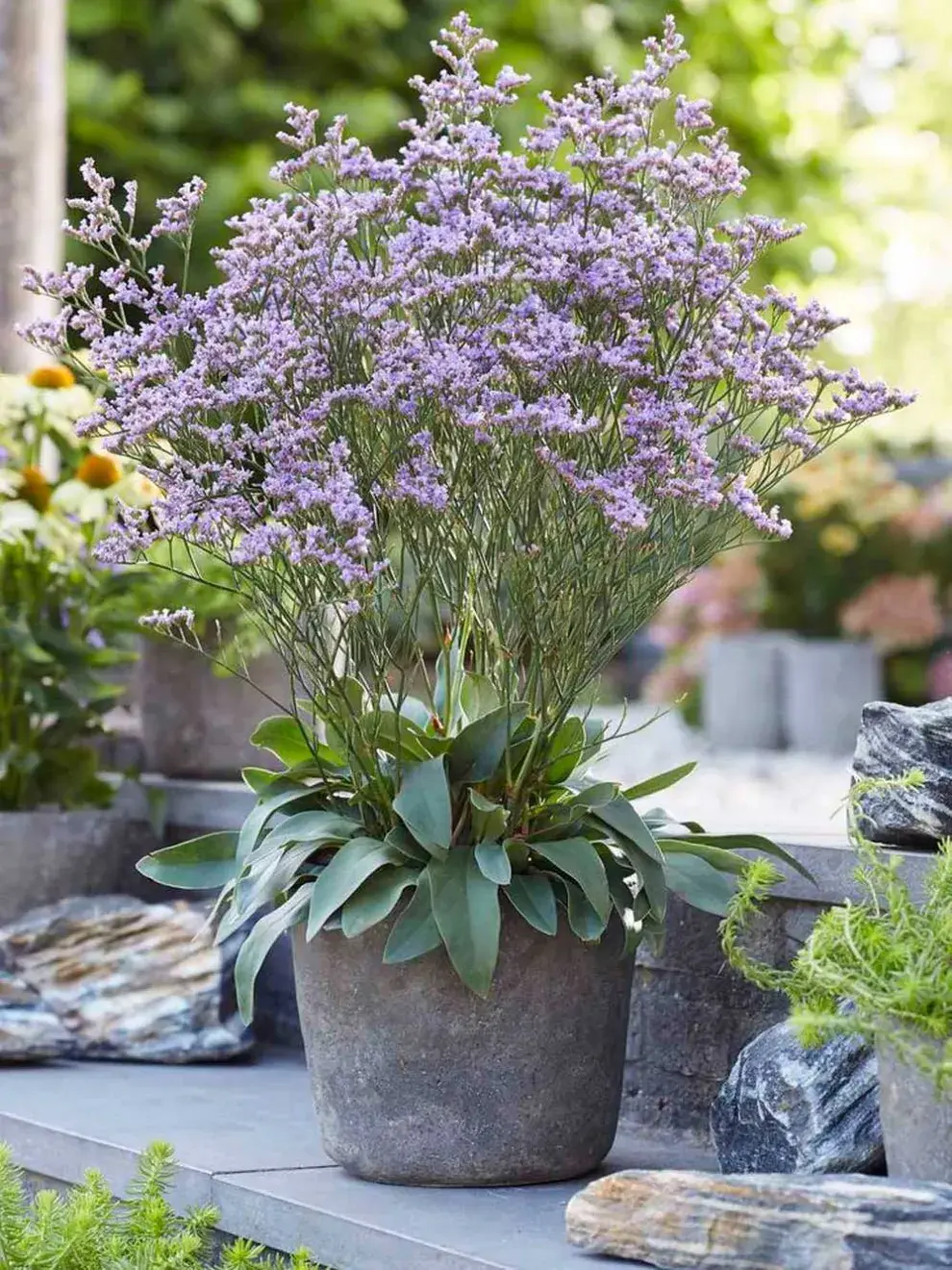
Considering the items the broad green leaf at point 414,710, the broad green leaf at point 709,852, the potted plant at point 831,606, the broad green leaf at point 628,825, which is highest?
the potted plant at point 831,606

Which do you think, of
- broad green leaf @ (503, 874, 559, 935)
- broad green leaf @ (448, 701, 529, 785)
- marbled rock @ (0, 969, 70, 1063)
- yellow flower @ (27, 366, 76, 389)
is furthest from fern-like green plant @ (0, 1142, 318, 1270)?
yellow flower @ (27, 366, 76, 389)

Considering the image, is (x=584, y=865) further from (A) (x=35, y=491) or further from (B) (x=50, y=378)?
(B) (x=50, y=378)

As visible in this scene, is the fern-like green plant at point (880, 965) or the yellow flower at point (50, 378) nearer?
the fern-like green plant at point (880, 965)

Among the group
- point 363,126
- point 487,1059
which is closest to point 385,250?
point 487,1059

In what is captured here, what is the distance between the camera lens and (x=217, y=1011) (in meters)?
2.83

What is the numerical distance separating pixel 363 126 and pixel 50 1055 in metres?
4.99

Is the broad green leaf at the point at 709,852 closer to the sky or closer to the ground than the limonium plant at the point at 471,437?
closer to the ground

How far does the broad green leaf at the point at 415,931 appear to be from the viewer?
6.40ft

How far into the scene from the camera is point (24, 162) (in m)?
3.68

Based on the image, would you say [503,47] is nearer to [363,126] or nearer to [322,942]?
[363,126]

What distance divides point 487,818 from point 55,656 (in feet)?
4.15

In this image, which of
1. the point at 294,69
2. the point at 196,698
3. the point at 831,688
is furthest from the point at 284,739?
the point at 294,69

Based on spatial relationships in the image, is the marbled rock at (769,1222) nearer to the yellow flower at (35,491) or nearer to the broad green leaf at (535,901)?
the broad green leaf at (535,901)

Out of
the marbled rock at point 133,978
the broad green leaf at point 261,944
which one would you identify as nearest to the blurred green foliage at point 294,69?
the marbled rock at point 133,978
